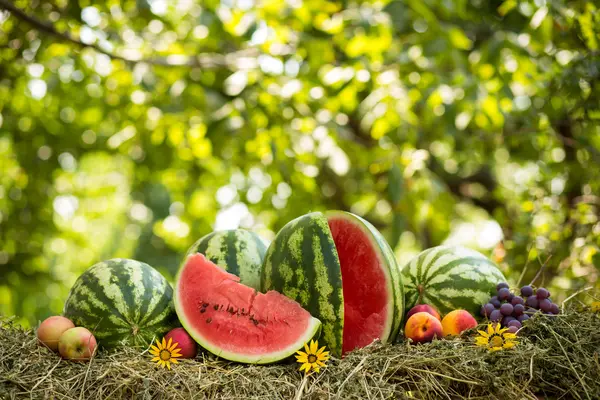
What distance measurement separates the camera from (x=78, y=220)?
15242 millimetres

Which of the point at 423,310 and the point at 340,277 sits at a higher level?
the point at 340,277

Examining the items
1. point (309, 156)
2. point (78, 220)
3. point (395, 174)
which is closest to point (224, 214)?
point (309, 156)

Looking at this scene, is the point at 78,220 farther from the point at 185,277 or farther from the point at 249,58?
the point at 185,277

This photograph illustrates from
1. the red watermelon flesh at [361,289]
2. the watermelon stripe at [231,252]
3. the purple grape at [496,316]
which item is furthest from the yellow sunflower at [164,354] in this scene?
the purple grape at [496,316]

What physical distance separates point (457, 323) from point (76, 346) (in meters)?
1.25

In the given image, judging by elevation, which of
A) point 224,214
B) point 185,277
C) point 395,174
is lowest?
point 224,214

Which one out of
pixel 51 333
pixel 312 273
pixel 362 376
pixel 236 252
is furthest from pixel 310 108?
pixel 362 376

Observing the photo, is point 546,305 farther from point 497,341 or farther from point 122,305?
point 122,305

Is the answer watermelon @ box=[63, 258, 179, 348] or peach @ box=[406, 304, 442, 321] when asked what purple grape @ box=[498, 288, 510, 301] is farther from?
watermelon @ box=[63, 258, 179, 348]

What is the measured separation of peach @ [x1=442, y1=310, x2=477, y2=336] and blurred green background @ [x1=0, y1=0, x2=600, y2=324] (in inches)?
52.6

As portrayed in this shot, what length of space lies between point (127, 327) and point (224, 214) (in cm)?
453

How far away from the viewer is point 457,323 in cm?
204

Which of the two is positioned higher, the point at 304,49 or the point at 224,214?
the point at 304,49

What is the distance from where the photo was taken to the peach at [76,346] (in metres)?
1.87
